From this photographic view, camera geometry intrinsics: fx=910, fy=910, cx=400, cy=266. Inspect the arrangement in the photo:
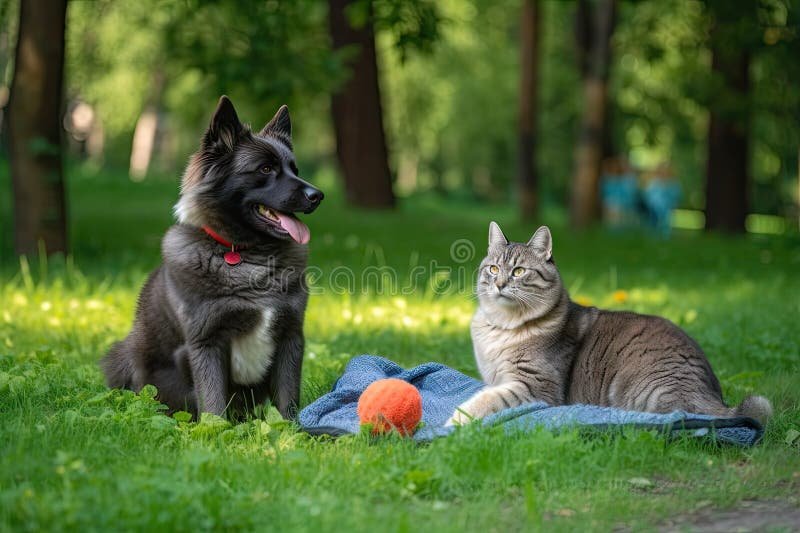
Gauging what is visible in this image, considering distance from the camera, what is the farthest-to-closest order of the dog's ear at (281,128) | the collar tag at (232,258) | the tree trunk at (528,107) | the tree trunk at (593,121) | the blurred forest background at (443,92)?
1. the tree trunk at (528,107)
2. the tree trunk at (593,121)
3. the blurred forest background at (443,92)
4. the dog's ear at (281,128)
5. the collar tag at (232,258)

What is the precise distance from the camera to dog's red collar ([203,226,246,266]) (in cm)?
480

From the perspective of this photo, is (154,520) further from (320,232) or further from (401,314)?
(320,232)

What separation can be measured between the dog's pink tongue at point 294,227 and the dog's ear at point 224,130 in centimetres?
45

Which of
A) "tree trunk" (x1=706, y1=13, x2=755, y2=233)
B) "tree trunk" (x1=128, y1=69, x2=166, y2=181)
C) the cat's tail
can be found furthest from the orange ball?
"tree trunk" (x1=128, y1=69, x2=166, y2=181)

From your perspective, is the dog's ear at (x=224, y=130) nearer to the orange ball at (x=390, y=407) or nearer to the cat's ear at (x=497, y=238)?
the orange ball at (x=390, y=407)

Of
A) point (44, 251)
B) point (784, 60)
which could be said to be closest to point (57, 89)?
point (44, 251)

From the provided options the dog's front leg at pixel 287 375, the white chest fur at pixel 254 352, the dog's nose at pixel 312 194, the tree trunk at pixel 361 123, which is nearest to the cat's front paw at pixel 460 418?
the dog's front leg at pixel 287 375

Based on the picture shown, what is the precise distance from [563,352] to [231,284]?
6.46 feet

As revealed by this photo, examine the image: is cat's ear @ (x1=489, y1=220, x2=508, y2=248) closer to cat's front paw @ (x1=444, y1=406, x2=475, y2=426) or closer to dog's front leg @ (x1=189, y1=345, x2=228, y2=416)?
cat's front paw @ (x1=444, y1=406, x2=475, y2=426)

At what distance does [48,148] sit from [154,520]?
7328 mm

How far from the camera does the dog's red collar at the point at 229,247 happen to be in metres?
4.80

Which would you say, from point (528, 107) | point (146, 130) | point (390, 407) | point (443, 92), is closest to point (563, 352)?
point (390, 407)

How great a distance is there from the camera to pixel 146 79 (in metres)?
34.3

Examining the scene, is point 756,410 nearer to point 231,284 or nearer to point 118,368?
point 231,284
